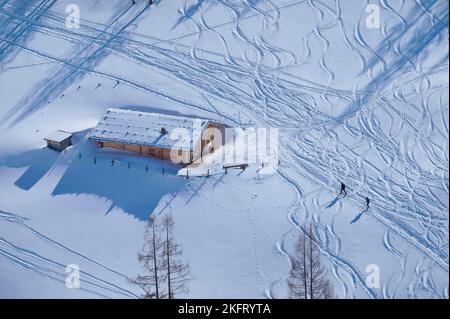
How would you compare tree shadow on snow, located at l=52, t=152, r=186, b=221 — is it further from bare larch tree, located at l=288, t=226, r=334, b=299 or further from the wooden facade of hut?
bare larch tree, located at l=288, t=226, r=334, b=299

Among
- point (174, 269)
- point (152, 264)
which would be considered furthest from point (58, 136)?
point (174, 269)

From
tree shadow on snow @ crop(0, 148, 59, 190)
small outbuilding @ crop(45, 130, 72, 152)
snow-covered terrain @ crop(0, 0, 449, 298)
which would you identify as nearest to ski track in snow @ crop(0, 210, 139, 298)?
snow-covered terrain @ crop(0, 0, 449, 298)

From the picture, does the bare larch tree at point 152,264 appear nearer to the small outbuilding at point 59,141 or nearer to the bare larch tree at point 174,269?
the bare larch tree at point 174,269

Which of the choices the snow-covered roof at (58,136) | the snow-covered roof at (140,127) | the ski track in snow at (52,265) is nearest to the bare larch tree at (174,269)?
the ski track in snow at (52,265)

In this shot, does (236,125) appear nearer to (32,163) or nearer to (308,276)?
(32,163)

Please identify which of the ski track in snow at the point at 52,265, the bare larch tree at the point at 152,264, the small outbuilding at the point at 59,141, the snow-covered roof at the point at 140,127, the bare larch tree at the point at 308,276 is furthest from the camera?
the small outbuilding at the point at 59,141

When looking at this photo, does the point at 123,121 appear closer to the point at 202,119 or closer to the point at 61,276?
the point at 202,119
